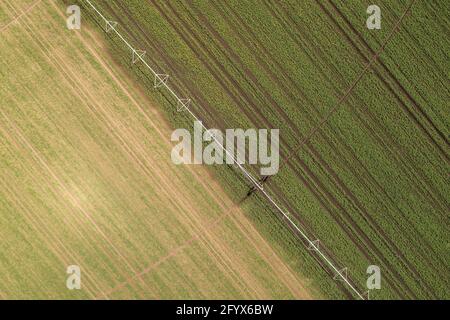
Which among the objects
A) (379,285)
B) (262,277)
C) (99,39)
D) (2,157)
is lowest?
(379,285)

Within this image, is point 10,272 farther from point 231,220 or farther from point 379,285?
point 379,285

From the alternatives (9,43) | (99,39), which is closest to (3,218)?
(9,43)

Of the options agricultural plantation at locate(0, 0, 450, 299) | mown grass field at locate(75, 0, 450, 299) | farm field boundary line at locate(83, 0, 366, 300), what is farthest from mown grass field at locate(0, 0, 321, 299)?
mown grass field at locate(75, 0, 450, 299)

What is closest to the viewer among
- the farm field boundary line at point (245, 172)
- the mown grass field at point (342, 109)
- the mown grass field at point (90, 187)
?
the mown grass field at point (90, 187)

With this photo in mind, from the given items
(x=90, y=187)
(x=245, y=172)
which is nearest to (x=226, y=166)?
(x=245, y=172)

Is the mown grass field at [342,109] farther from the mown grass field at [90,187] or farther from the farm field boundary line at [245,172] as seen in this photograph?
the mown grass field at [90,187]

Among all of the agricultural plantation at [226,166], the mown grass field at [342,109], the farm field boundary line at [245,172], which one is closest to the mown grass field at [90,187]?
the agricultural plantation at [226,166]

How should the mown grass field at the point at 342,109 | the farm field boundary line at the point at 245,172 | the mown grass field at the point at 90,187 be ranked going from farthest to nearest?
the mown grass field at the point at 342,109, the farm field boundary line at the point at 245,172, the mown grass field at the point at 90,187
